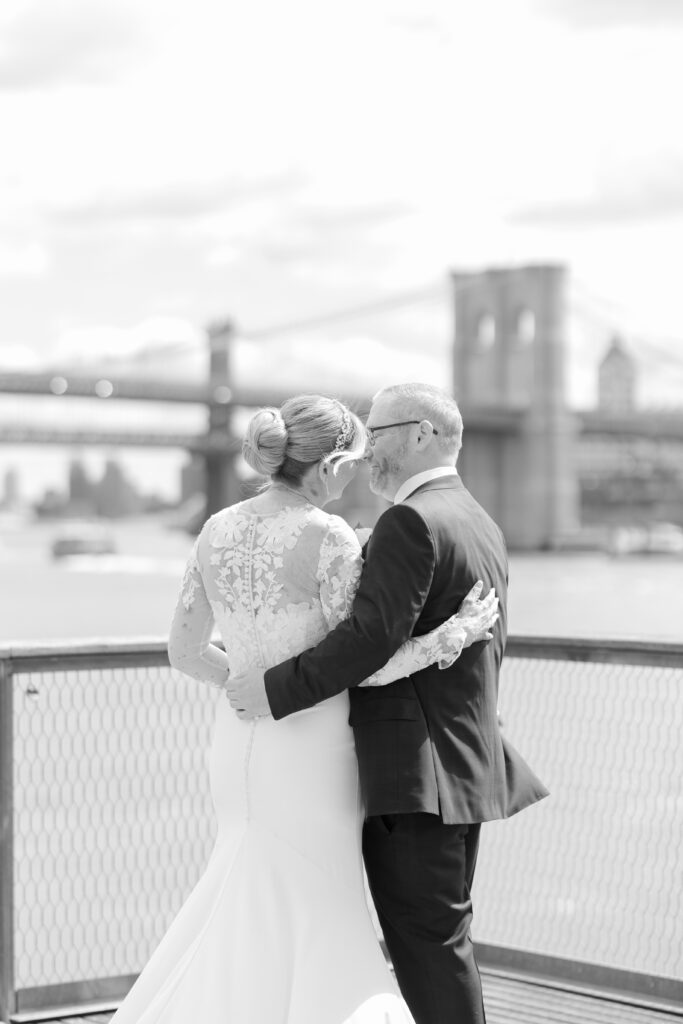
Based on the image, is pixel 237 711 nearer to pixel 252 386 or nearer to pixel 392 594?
pixel 392 594

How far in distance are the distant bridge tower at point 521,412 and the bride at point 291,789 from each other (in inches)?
1870

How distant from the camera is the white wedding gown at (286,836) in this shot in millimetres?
2270

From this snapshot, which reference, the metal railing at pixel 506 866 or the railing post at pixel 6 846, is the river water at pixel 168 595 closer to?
the metal railing at pixel 506 866

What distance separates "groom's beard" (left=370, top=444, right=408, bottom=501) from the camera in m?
2.37

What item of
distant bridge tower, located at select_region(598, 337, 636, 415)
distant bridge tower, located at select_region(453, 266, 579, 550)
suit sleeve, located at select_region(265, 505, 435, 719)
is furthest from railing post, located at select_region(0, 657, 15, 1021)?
distant bridge tower, located at select_region(598, 337, 636, 415)

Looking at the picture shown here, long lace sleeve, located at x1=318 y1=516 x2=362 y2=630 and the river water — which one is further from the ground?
long lace sleeve, located at x1=318 y1=516 x2=362 y2=630

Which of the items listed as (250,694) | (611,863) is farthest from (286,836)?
(611,863)

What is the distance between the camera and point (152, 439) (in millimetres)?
44969

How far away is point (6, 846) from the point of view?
294 cm

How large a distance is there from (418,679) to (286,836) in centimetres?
32

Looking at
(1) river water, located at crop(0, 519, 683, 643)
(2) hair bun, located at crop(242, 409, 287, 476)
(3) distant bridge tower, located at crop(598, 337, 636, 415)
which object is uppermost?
(2) hair bun, located at crop(242, 409, 287, 476)

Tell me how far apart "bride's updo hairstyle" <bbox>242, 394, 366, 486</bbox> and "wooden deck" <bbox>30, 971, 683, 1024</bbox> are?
4.16 ft

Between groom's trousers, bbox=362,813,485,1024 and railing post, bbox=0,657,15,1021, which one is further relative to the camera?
railing post, bbox=0,657,15,1021

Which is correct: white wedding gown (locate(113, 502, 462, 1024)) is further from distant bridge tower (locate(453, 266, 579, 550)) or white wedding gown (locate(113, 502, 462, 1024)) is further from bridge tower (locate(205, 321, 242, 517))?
distant bridge tower (locate(453, 266, 579, 550))
